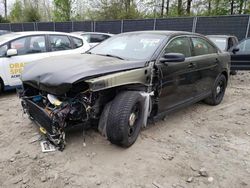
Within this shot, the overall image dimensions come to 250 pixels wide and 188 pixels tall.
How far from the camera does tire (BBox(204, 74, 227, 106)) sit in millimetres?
5465

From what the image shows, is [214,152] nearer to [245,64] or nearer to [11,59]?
[11,59]

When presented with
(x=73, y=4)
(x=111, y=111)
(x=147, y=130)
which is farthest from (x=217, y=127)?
(x=73, y=4)

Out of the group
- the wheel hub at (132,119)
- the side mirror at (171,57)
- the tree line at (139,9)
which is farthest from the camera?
the tree line at (139,9)

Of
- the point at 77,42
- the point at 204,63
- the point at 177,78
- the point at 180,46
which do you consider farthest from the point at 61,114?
the point at 77,42

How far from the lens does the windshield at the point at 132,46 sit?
3850 millimetres

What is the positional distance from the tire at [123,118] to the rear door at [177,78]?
23.5 inches

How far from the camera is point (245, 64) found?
7758mm

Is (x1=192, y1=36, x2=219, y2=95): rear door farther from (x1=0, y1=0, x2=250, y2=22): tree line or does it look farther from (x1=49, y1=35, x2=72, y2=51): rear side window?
(x1=0, y1=0, x2=250, y2=22): tree line

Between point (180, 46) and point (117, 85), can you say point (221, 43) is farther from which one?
point (117, 85)

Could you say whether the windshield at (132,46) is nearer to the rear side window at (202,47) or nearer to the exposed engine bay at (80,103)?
the exposed engine bay at (80,103)

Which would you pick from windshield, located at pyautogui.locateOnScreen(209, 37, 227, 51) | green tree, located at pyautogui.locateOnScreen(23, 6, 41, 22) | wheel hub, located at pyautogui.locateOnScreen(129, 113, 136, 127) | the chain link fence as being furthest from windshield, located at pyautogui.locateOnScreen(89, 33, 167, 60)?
green tree, located at pyautogui.locateOnScreen(23, 6, 41, 22)

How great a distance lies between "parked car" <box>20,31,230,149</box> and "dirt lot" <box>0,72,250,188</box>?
27 centimetres

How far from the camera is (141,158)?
325 centimetres

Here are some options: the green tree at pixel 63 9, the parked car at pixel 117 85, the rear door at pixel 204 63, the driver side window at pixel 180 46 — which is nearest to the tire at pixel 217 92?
the rear door at pixel 204 63
